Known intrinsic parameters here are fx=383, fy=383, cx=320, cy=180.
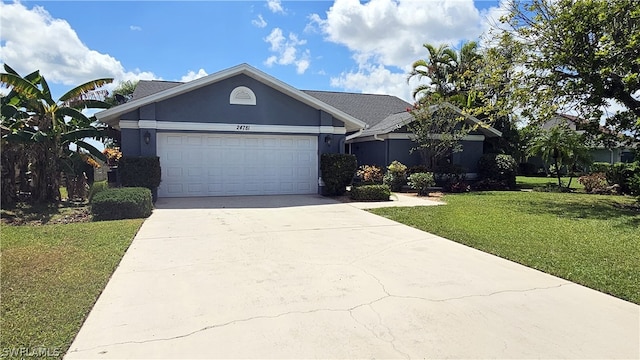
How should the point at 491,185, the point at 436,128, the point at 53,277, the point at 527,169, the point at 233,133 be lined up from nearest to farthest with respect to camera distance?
the point at 53,277 < the point at 233,133 < the point at 436,128 < the point at 491,185 < the point at 527,169

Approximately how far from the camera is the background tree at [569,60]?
11.1 metres

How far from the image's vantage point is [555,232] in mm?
8039

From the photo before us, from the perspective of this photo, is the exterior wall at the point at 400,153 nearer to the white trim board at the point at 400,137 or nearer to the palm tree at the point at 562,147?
the white trim board at the point at 400,137

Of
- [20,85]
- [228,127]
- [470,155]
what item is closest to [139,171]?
[228,127]

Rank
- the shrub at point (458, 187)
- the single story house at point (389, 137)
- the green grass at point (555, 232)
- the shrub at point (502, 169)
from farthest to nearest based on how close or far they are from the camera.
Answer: the shrub at point (502, 169)
the single story house at point (389, 137)
the shrub at point (458, 187)
the green grass at point (555, 232)

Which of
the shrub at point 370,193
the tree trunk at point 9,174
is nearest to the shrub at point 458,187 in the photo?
the shrub at point 370,193

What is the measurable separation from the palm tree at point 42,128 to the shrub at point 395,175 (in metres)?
10.8

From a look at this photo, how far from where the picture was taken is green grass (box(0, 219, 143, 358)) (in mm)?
3369

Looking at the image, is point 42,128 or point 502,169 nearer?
point 42,128

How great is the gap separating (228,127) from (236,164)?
4.60 feet

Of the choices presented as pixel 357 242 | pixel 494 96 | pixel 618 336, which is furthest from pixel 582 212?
pixel 618 336

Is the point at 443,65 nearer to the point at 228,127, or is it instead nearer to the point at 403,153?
the point at 403,153

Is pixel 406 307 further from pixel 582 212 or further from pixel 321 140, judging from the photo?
pixel 321 140

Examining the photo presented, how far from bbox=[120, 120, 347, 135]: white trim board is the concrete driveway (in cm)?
699
